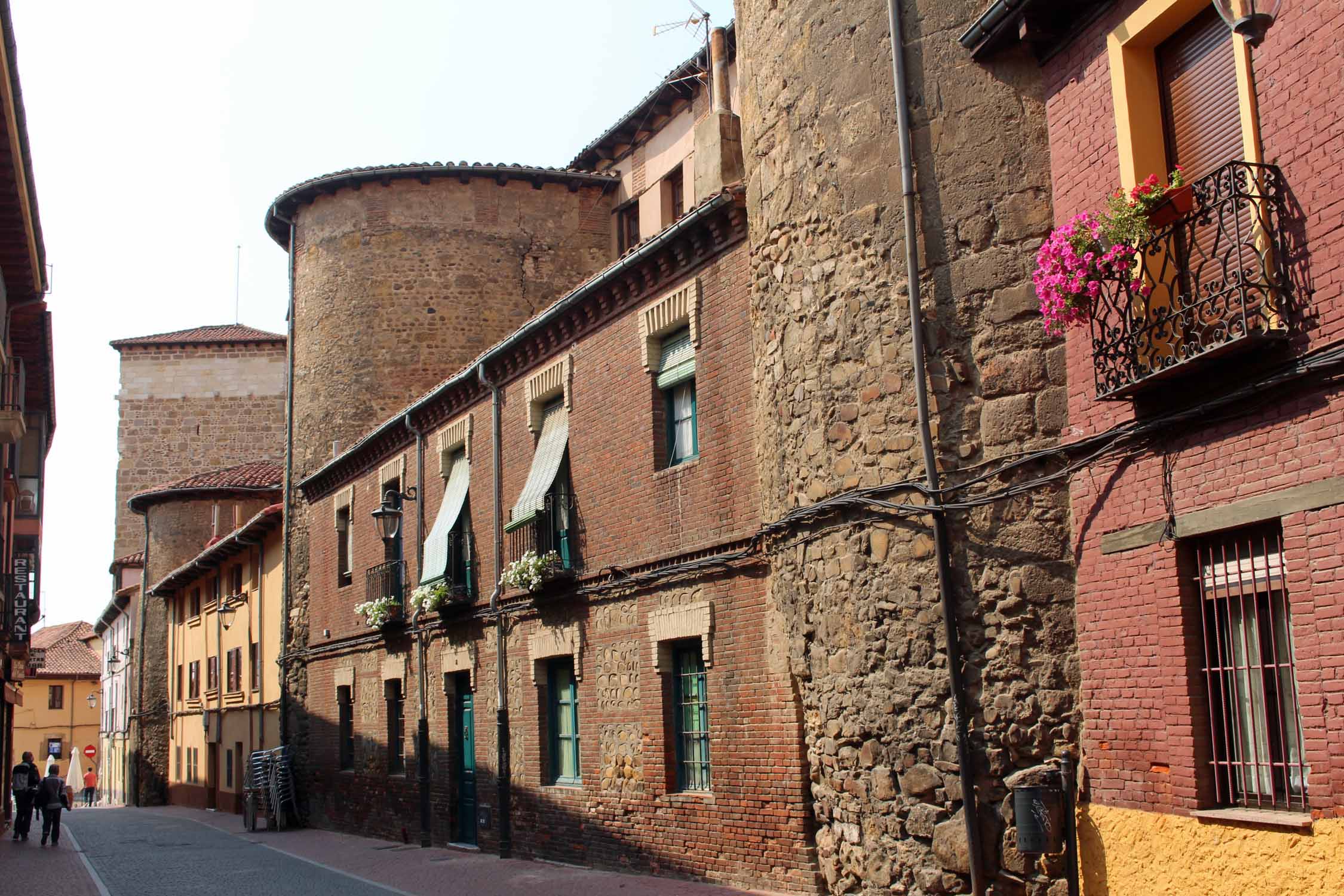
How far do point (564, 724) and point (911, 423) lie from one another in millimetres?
8299

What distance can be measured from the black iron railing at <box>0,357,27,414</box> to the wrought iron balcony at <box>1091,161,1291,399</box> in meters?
15.2

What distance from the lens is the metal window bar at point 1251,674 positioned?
7766 mm

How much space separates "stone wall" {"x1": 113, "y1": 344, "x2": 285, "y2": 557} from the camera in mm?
47312

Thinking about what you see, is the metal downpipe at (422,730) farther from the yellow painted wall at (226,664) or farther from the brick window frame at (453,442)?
the yellow painted wall at (226,664)

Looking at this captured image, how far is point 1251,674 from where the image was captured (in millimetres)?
8008

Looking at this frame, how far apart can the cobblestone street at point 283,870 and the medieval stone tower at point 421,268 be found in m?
7.27

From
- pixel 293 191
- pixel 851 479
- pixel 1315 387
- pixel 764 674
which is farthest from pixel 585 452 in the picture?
pixel 293 191

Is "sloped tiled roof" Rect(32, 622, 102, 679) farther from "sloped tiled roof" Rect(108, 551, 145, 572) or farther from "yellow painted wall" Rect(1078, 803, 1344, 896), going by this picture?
"yellow painted wall" Rect(1078, 803, 1344, 896)

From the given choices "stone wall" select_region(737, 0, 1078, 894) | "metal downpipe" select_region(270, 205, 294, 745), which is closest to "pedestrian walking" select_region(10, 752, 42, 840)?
"metal downpipe" select_region(270, 205, 294, 745)

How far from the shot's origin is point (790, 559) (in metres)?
11.6

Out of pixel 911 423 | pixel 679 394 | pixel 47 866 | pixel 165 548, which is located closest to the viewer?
pixel 911 423

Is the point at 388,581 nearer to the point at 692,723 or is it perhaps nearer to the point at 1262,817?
the point at 692,723

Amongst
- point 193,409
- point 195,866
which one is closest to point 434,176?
point 195,866

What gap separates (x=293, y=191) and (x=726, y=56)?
371 inches
